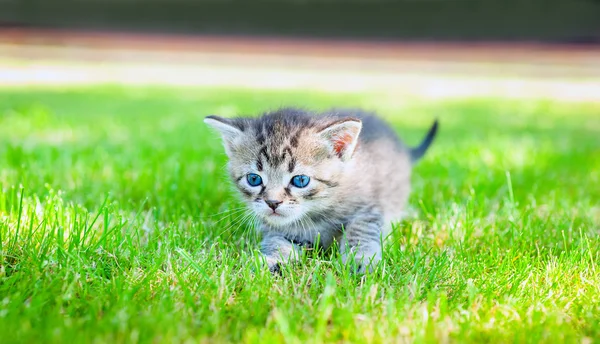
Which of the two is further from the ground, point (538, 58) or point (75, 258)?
point (538, 58)

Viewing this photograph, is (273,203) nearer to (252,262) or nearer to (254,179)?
(254,179)

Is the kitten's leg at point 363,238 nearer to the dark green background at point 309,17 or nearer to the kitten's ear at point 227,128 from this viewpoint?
the kitten's ear at point 227,128

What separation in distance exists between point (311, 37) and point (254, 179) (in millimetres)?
15242

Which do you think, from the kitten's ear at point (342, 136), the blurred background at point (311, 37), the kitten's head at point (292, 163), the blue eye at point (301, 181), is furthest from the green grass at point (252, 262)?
the blurred background at point (311, 37)

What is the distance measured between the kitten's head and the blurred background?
494 inches

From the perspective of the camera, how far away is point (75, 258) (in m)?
1.95

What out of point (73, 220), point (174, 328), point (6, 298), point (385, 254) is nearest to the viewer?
point (174, 328)

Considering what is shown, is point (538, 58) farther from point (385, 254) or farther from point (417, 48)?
point (385, 254)

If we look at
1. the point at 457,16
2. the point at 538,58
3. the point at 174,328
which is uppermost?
the point at 457,16

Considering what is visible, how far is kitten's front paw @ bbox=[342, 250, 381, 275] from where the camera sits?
207 centimetres

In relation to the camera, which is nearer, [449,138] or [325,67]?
[449,138]

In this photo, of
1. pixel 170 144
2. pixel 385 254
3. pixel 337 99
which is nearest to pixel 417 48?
pixel 337 99

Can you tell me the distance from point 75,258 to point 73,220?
0.44 m

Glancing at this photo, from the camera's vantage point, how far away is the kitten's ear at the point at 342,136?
96.3 inches
